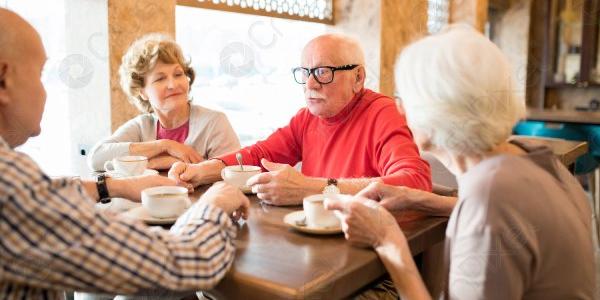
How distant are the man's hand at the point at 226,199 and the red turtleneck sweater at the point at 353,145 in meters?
0.53

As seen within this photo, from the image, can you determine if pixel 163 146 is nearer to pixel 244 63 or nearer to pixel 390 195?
→ pixel 390 195

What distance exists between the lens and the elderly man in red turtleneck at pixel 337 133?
5.50 ft

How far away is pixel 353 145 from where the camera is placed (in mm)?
1877

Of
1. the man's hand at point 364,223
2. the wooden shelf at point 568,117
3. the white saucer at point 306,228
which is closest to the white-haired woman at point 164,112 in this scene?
the white saucer at point 306,228

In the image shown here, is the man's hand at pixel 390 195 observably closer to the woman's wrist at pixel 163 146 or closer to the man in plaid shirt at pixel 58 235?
the man in plaid shirt at pixel 58 235

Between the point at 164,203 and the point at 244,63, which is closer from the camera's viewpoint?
the point at 164,203

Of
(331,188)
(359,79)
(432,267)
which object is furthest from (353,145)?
(432,267)

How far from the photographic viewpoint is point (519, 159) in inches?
38.2

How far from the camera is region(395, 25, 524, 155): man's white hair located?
978 millimetres

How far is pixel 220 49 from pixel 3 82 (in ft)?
7.15

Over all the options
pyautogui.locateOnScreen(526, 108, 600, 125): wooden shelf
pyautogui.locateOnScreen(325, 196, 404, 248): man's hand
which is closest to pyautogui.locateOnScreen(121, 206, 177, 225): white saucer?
pyautogui.locateOnScreen(325, 196, 404, 248): man's hand

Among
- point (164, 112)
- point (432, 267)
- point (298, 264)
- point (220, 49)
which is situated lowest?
point (432, 267)

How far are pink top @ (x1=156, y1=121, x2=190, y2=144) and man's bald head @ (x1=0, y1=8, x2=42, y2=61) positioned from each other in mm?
1362

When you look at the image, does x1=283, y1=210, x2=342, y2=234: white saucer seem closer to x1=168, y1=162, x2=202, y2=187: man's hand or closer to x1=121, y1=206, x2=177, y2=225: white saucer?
x1=121, y1=206, x2=177, y2=225: white saucer
